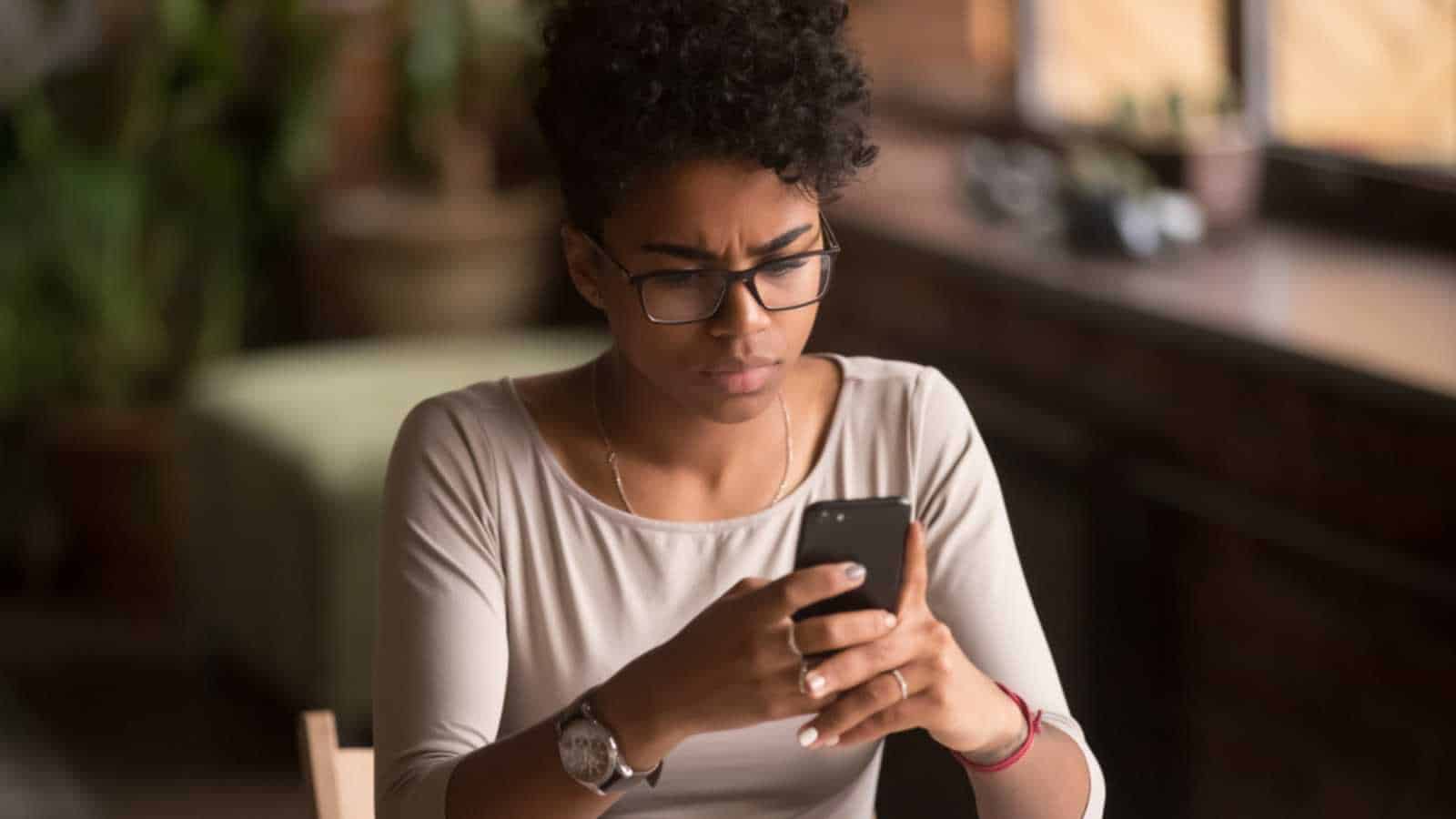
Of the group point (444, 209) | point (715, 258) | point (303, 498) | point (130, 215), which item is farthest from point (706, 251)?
point (444, 209)

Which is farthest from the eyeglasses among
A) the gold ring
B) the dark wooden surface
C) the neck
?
the dark wooden surface

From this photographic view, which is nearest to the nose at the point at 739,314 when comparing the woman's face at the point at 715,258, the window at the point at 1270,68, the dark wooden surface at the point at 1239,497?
the woman's face at the point at 715,258

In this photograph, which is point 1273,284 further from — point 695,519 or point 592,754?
point 592,754

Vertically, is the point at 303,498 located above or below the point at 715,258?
below

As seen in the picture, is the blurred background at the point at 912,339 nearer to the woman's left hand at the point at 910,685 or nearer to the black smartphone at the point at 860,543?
the woman's left hand at the point at 910,685

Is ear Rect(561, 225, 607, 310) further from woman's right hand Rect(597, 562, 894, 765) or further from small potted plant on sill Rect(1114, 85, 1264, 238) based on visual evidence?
small potted plant on sill Rect(1114, 85, 1264, 238)

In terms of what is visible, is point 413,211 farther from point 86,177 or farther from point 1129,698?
point 1129,698

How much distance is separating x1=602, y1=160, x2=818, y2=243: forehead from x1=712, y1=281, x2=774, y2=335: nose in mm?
31

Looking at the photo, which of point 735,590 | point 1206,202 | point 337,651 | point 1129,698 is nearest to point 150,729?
point 337,651

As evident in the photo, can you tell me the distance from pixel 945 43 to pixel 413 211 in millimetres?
1272

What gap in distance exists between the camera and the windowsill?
2.22 m

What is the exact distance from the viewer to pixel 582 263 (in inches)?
54.6

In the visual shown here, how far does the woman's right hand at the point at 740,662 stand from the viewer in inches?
45.1

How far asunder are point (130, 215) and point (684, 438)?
291 centimetres
